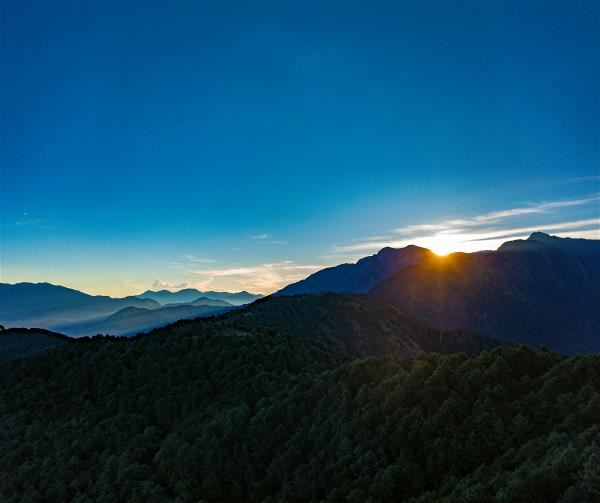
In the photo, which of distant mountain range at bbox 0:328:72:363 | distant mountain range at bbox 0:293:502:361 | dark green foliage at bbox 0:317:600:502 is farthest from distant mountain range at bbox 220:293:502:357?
distant mountain range at bbox 0:328:72:363

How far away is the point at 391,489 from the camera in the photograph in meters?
27.7

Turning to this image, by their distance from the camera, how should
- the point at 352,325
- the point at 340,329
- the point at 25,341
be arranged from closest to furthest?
the point at 340,329 < the point at 352,325 < the point at 25,341

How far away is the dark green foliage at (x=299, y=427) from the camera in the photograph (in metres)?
25.6

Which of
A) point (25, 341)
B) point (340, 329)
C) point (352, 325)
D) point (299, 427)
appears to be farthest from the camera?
point (25, 341)

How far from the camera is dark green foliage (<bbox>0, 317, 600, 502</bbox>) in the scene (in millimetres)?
25594

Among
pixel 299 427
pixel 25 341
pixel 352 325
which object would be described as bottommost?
pixel 352 325

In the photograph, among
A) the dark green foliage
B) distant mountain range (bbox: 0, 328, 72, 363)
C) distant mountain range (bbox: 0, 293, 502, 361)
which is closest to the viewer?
the dark green foliage

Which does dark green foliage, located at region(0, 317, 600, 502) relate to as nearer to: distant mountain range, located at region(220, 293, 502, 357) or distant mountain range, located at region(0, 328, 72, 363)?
distant mountain range, located at region(220, 293, 502, 357)

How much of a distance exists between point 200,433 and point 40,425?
29337 mm

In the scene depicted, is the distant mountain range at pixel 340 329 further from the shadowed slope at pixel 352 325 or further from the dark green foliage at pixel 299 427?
the dark green foliage at pixel 299 427

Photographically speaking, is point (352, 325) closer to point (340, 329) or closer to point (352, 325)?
point (352, 325)

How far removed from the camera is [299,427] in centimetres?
3841

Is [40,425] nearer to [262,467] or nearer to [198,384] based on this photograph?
[198,384]

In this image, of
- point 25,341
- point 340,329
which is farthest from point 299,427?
point 25,341
